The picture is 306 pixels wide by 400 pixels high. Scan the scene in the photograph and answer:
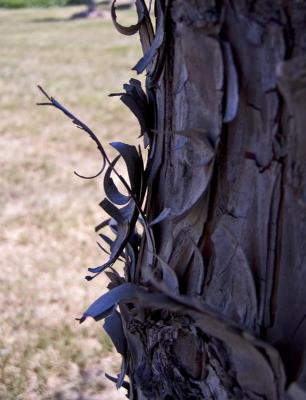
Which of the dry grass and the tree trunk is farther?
the dry grass

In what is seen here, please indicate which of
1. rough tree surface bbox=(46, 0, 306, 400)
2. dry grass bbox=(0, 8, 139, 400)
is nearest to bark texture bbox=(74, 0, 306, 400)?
rough tree surface bbox=(46, 0, 306, 400)

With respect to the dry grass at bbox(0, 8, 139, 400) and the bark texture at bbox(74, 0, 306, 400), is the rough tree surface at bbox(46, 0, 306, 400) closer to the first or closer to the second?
the bark texture at bbox(74, 0, 306, 400)

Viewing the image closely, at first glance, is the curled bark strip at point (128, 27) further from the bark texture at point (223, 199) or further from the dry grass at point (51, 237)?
the dry grass at point (51, 237)

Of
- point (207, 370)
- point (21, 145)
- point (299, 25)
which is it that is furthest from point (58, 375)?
point (21, 145)

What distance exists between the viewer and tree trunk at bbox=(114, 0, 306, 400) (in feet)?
2.89

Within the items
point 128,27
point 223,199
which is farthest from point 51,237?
point 223,199

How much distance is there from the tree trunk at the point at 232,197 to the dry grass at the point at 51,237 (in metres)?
1.53

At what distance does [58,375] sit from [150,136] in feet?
5.33

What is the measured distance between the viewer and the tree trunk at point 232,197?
0.88m

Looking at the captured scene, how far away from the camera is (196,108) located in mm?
975

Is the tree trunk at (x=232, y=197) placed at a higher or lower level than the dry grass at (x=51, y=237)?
higher

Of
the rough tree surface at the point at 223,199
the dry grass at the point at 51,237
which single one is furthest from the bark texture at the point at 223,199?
the dry grass at the point at 51,237

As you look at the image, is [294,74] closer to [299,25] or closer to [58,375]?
[299,25]

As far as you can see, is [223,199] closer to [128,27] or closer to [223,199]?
[223,199]
